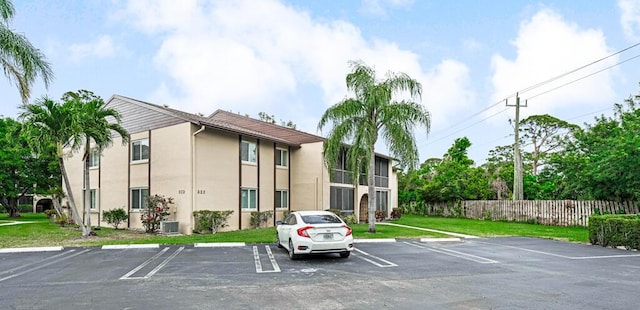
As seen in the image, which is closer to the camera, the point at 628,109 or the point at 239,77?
the point at 239,77

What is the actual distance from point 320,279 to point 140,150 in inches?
634

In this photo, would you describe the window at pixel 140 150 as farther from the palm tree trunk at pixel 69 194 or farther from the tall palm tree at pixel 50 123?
the tall palm tree at pixel 50 123

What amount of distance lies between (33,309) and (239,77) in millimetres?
22060

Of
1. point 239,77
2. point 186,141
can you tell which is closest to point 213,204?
point 186,141

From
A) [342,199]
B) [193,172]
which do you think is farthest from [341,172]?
[193,172]

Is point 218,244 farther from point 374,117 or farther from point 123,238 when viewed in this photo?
point 374,117

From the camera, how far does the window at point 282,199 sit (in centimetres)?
2516

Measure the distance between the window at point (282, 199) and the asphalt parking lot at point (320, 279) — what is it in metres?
10.3

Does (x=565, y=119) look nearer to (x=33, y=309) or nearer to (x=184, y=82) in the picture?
(x=184, y=82)

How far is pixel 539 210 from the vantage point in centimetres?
2800

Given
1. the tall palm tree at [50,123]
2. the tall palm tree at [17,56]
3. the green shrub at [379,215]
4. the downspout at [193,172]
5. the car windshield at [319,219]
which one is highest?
the tall palm tree at [17,56]

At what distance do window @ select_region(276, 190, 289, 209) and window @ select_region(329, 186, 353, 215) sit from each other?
2.65m

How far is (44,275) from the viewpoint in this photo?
1007 centimetres

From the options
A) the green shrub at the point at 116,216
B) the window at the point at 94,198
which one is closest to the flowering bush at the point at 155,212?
the green shrub at the point at 116,216
